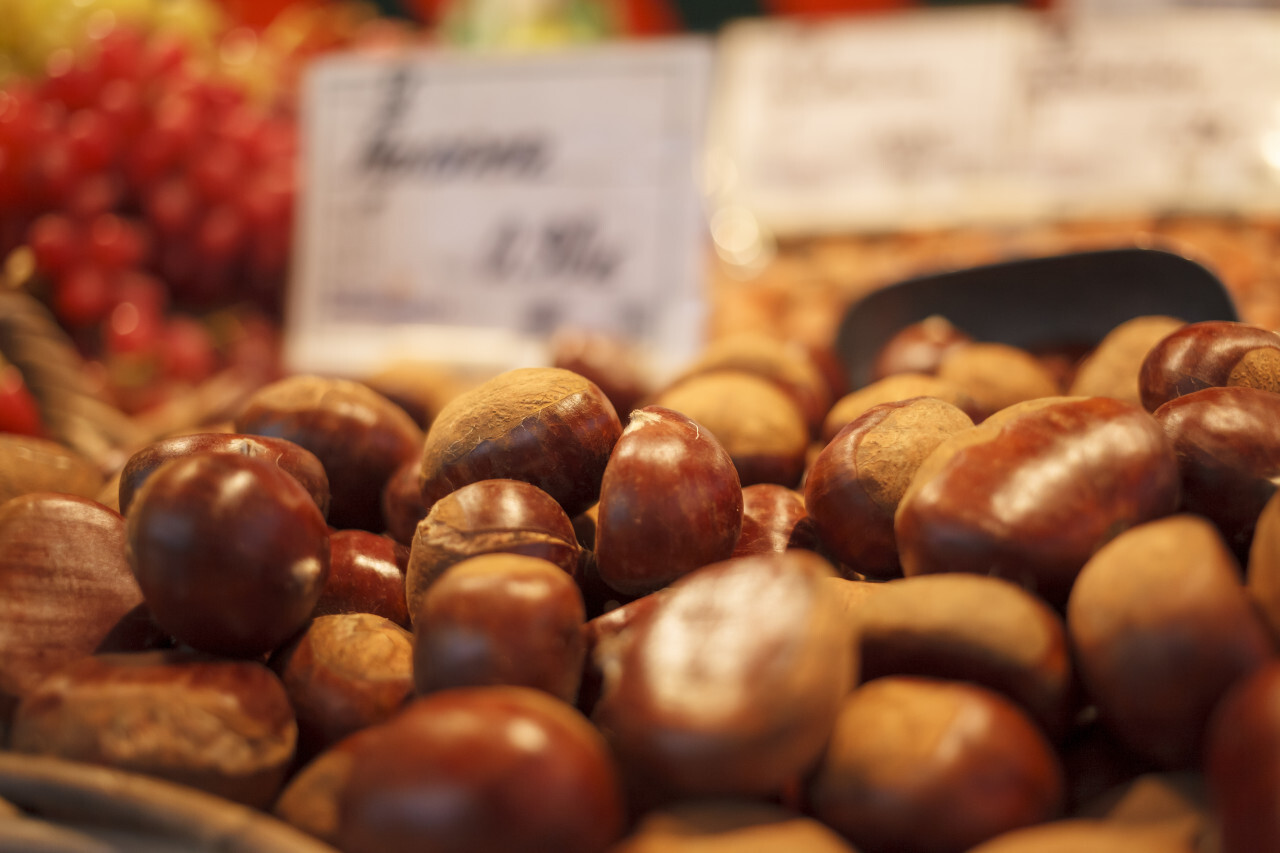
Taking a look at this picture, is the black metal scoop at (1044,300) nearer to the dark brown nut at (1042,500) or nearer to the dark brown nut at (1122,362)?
the dark brown nut at (1122,362)

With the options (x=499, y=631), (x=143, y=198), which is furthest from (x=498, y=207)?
(x=499, y=631)

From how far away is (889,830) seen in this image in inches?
21.9

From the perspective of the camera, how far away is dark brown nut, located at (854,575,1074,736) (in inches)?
23.3

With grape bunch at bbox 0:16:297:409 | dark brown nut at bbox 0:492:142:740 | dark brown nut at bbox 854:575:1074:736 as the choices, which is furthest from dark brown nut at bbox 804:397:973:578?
grape bunch at bbox 0:16:297:409

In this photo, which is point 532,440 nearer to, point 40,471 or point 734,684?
point 734,684

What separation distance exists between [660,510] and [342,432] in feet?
1.28

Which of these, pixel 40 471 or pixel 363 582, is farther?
pixel 40 471

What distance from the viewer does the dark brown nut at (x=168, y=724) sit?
→ 0.60m

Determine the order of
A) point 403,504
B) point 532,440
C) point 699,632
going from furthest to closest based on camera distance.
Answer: point 403,504
point 532,440
point 699,632

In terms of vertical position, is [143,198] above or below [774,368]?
below

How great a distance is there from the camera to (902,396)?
95 cm

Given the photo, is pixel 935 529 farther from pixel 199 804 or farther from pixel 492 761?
pixel 199 804

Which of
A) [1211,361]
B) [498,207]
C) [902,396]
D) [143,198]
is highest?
[1211,361]

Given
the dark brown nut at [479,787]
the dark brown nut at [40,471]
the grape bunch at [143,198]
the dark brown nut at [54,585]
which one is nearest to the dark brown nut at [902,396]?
the dark brown nut at [479,787]
